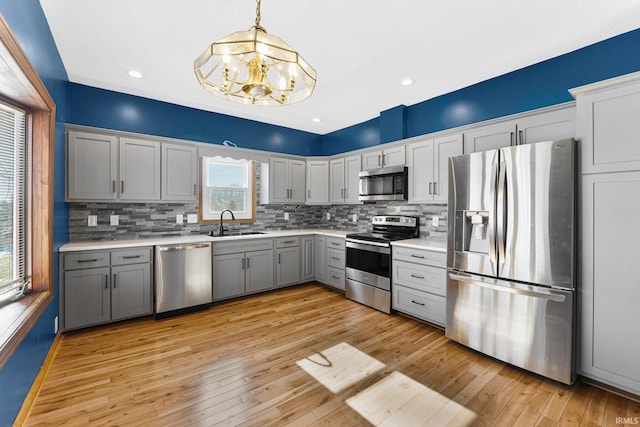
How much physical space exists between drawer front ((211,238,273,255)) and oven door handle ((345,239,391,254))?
4.05ft

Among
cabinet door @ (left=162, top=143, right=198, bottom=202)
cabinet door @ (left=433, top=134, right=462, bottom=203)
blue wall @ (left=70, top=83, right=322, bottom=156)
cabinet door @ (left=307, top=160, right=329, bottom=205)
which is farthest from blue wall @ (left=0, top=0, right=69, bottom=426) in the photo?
cabinet door @ (left=433, top=134, right=462, bottom=203)

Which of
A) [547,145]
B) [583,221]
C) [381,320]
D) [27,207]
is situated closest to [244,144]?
[27,207]

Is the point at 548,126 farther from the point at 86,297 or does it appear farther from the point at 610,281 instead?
the point at 86,297

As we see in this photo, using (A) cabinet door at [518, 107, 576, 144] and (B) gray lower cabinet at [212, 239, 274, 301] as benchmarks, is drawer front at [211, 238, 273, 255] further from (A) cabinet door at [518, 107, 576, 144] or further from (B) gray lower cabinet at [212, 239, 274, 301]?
(A) cabinet door at [518, 107, 576, 144]

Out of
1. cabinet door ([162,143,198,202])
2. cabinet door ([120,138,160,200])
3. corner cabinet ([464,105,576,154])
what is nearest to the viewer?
corner cabinet ([464,105,576,154])

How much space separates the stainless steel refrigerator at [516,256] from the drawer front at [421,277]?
226 mm

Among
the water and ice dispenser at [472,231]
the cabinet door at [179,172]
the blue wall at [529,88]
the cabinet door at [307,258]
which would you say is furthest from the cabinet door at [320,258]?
the water and ice dispenser at [472,231]

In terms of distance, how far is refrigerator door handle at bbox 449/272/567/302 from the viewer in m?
2.18

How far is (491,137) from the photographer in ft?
9.91

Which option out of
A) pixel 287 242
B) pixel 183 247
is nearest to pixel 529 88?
pixel 287 242

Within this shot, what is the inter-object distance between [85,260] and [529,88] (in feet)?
16.7

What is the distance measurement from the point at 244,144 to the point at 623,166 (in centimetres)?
449

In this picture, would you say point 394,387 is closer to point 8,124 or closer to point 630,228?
point 630,228

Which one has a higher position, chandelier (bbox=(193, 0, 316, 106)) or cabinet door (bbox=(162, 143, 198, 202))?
chandelier (bbox=(193, 0, 316, 106))
